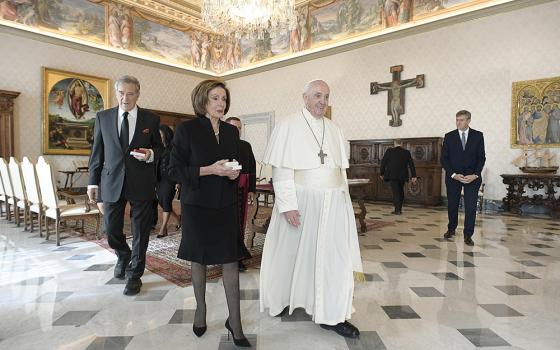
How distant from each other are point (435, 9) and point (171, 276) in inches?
376

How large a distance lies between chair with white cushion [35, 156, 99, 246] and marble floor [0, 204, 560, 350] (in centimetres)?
46

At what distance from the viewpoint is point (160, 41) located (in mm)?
12992

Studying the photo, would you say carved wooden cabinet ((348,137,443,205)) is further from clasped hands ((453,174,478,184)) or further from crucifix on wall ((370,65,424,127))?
clasped hands ((453,174,478,184))

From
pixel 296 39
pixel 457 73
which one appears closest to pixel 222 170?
pixel 457 73

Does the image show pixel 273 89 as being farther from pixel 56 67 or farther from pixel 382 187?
pixel 56 67

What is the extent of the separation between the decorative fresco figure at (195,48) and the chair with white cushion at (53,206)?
10067 mm

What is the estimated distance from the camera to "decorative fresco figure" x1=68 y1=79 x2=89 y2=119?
1066 centimetres

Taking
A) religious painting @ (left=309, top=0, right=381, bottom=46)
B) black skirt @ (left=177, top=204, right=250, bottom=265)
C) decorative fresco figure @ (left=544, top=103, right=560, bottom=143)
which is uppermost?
religious painting @ (left=309, top=0, right=381, bottom=46)

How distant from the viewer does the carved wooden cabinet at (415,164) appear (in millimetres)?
8984

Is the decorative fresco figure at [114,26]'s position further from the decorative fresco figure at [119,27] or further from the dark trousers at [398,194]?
the dark trousers at [398,194]

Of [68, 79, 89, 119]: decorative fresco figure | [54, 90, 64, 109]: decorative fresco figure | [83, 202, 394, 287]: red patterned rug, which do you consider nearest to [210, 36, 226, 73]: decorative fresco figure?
[68, 79, 89, 119]: decorative fresco figure

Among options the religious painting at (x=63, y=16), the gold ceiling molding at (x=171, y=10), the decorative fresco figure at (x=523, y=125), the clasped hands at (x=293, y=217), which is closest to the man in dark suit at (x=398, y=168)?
the decorative fresco figure at (x=523, y=125)

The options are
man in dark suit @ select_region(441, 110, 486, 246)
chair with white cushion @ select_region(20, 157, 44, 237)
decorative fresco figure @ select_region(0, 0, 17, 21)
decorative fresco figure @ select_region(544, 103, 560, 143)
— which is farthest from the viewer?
decorative fresco figure @ select_region(0, 0, 17, 21)

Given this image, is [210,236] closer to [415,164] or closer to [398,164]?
[398,164]
